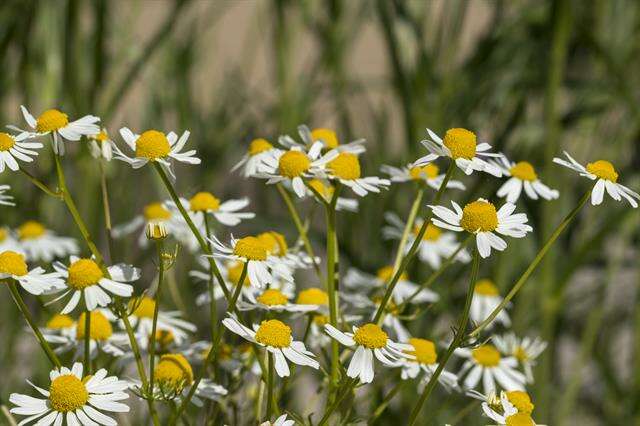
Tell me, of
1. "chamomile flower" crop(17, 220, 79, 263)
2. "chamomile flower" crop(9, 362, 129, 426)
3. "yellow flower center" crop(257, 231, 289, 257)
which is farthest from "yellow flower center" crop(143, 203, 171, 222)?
"chamomile flower" crop(9, 362, 129, 426)

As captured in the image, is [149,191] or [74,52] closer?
[74,52]

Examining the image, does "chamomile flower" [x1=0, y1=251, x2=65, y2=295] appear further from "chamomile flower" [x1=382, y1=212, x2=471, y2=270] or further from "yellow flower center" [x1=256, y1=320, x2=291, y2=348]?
"chamomile flower" [x1=382, y1=212, x2=471, y2=270]

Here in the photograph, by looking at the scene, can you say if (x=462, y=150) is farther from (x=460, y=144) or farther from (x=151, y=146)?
(x=151, y=146)

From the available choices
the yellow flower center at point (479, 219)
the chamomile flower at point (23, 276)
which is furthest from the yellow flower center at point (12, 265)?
the yellow flower center at point (479, 219)

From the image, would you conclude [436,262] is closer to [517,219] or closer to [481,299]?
[481,299]

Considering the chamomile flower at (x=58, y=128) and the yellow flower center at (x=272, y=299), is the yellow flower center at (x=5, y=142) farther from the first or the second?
the yellow flower center at (x=272, y=299)

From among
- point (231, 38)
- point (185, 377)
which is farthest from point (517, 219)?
point (231, 38)
